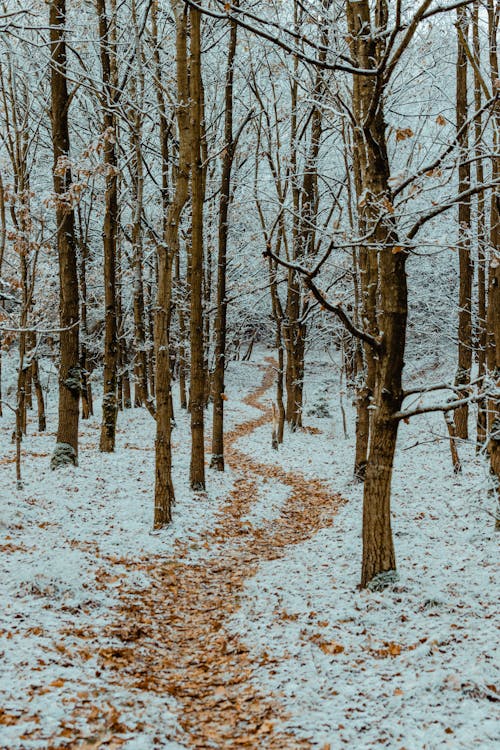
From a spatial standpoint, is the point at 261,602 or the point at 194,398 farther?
the point at 194,398

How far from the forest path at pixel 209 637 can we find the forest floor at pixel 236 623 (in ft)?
0.06

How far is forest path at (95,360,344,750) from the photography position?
12.6ft

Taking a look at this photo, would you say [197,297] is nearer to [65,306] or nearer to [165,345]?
[165,345]

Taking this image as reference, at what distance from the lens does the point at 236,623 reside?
5465 mm

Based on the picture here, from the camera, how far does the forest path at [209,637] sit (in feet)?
12.6

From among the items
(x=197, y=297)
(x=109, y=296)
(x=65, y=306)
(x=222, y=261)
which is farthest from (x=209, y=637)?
(x=109, y=296)

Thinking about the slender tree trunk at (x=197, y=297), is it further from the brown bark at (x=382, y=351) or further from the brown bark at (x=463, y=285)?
the brown bark at (x=463, y=285)

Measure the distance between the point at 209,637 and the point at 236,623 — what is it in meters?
0.34

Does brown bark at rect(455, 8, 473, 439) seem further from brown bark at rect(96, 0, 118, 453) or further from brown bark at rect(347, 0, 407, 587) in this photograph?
brown bark at rect(96, 0, 118, 453)

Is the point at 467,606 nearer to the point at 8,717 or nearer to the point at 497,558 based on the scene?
the point at 497,558

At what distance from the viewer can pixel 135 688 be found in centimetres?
415

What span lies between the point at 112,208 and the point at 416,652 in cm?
1179

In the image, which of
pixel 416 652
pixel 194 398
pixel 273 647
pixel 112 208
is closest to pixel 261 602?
pixel 273 647

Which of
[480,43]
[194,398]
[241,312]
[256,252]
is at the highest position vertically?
[480,43]
